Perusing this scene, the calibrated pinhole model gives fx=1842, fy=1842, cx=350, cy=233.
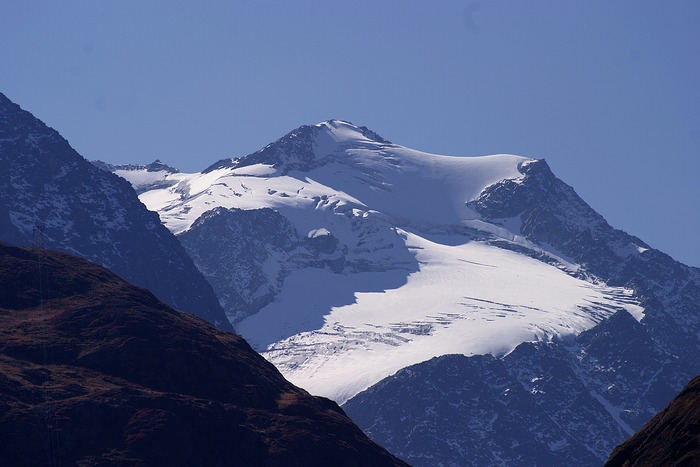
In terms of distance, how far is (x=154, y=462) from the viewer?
198125mm

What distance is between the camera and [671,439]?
145 metres

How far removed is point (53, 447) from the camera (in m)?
193

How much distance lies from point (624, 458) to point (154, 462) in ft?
206

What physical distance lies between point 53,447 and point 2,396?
8.72 meters

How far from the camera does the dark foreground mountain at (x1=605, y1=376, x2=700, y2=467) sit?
142250 millimetres

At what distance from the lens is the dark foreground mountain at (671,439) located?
14225cm

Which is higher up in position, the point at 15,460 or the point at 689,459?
the point at 15,460

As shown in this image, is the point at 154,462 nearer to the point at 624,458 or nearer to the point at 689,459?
the point at 624,458

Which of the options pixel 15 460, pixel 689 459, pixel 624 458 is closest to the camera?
pixel 689 459

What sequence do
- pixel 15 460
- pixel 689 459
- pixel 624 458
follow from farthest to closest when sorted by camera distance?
pixel 15 460
pixel 624 458
pixel 689 459

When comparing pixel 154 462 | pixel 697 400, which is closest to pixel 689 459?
pixel 697 400

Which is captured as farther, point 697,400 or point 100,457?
point 100,457

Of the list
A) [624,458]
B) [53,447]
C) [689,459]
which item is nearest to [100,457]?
[53,447]

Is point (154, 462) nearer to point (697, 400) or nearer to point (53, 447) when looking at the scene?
Answer: point (53, 447)
